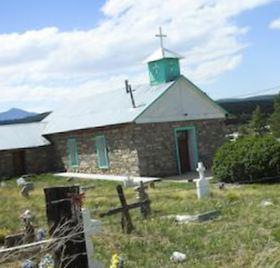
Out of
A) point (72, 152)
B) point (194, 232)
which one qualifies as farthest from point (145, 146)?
point (194, 232)

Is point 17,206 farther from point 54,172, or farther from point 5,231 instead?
point 54,172

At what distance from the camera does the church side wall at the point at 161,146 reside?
87.2ft

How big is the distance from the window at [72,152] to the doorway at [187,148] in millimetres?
5836

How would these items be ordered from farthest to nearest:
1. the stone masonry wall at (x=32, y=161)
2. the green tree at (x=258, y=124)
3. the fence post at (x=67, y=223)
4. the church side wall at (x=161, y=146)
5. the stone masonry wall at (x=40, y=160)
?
the green tree at (x=258, y=124), the stone masonry wall at (x=40, y=160), the stone masonry wall at (x=32, y=161), the church side wall at (x=161, y=146), the fence post at (x=67, y=223)

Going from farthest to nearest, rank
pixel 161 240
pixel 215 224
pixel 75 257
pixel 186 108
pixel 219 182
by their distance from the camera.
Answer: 1. pixel 186 108
2. pixel 219 182
3. pixel 215 224
4. pixel 161 240
5. pixel 75 257

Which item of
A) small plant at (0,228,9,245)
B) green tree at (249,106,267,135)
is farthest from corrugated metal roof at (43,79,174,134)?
green tree at (249,106,267,135)

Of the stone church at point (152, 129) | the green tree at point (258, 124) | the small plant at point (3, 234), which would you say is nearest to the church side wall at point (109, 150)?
the stone church at point (152, 129)

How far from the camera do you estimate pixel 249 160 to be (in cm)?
2108

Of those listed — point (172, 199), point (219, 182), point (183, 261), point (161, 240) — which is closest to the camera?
point (183, 261)

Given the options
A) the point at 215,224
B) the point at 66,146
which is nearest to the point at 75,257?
the point at 215,224

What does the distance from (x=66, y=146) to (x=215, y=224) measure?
69.8 feet

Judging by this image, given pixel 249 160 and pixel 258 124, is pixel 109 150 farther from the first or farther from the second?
pixel 258 124

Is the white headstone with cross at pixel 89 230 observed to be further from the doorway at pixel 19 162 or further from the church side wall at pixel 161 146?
the doorway at pixel 19 162

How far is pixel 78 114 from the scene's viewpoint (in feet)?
107
